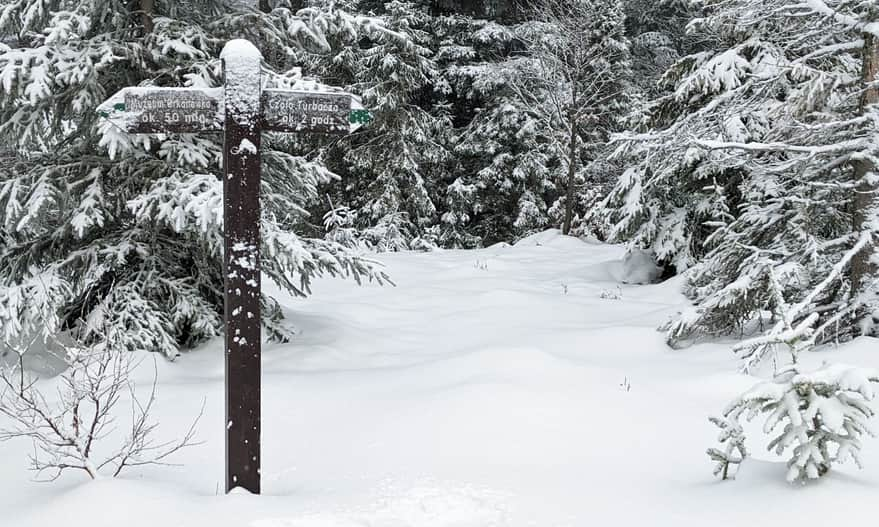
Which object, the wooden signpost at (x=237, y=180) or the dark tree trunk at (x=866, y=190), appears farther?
the dark tree trunk at (x=866, y=190)

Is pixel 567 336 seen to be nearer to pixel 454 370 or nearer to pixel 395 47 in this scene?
pixel 454 370

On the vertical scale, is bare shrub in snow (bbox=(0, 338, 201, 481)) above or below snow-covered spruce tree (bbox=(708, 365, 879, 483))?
below

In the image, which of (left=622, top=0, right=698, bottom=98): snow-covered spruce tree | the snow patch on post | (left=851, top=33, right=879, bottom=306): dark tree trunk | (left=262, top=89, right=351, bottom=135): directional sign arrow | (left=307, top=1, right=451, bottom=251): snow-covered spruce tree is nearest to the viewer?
the snow patch on post

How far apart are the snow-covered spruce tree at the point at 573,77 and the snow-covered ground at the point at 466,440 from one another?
40.5ft

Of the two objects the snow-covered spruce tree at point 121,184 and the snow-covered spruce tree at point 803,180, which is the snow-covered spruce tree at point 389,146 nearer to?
the snow-covered spruce tree at point 803,180

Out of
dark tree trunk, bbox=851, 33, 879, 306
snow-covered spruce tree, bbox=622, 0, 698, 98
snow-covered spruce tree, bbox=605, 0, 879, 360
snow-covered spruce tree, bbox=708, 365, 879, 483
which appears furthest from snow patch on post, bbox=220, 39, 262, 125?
snow-covered spruce tree, bbox=622, 0, 698, 98

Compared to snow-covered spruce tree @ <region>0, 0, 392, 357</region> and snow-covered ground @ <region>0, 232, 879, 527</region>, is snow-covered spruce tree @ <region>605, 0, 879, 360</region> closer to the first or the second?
snow-covered ground @ <region>0, 232, 879, 527</region>

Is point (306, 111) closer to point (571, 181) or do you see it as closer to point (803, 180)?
point (803, 180)

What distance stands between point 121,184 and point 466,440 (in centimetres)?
434

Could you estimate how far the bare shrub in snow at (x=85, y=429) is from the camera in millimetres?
3936

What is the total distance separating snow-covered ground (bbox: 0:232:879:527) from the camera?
3.77 metres

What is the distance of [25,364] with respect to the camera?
6938 mm

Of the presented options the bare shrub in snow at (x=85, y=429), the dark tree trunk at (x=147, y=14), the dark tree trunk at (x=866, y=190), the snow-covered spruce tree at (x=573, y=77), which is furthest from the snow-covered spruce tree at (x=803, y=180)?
the snow-covered spruce tree at (x=573, y=77)

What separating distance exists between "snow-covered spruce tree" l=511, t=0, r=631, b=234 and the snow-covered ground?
12348mm
